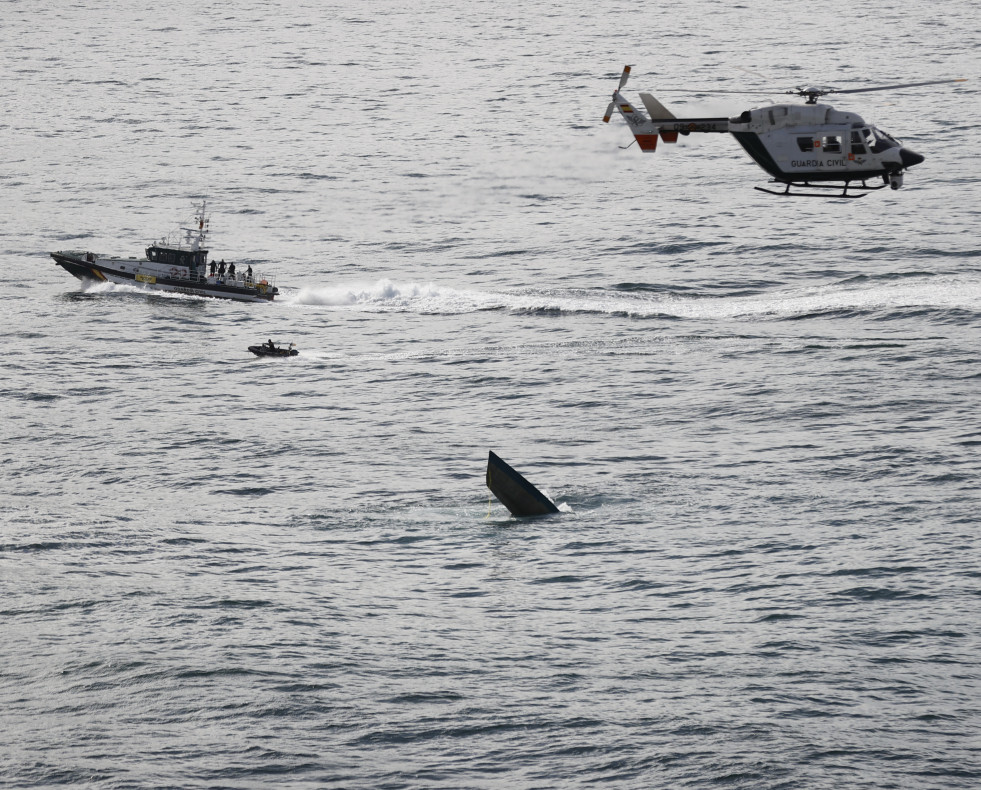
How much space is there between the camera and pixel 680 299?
141375 millimetres

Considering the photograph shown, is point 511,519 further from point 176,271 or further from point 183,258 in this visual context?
point 183,258

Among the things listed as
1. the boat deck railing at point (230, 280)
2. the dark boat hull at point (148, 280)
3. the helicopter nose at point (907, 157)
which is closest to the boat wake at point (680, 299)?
the boat deck railing at point (230, 280)

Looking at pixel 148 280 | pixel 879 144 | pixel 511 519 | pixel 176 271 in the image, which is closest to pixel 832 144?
pixel 879 144

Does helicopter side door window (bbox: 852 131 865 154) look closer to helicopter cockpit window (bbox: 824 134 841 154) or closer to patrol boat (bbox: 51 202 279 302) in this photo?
helicopter cockpit window (bbox: 824 134 841 154)

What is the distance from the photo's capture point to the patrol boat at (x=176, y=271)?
15138cm

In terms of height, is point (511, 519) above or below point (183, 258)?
below

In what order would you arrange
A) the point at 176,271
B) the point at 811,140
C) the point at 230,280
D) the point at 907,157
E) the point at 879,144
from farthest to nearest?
1. the point at 176,271
2. the point at 230,280
3. the point at 811,140
4. the point at 879,144
5. the point at 907,157

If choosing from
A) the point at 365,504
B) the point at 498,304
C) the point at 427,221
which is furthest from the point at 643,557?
the point at 427,221

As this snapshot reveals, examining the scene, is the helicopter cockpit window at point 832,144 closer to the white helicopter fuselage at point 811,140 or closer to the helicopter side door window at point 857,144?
the white helicopter fuselage at point 811,140

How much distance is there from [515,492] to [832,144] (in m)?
30.0

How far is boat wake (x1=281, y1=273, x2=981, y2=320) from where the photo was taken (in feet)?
441

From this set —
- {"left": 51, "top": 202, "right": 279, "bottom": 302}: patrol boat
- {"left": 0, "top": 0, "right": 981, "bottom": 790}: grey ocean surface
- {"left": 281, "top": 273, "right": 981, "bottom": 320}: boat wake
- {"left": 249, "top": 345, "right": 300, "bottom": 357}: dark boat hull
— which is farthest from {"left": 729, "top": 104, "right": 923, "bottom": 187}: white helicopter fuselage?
{"left": 51, "top": 202, "right": 279, "bottom": 302}: patrol boat

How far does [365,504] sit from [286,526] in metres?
5.89

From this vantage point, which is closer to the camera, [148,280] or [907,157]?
[907,157]
